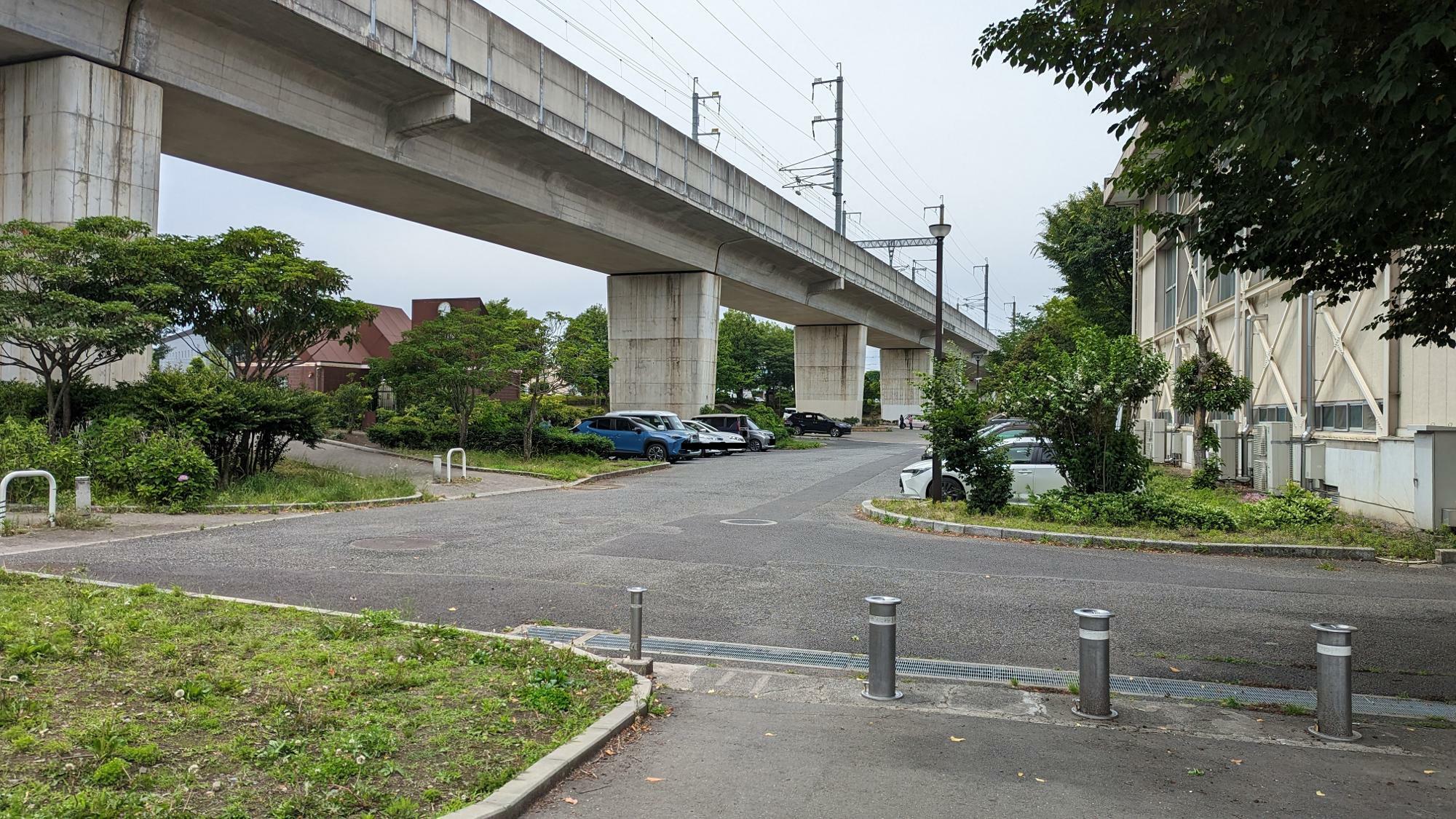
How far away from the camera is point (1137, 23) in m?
6.41

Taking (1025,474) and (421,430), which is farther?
(421,430)

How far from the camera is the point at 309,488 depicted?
672 inches

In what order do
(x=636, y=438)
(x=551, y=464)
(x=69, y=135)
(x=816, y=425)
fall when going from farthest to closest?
1. (x=816, y=425)
2. (x=636, y=438)
3. (x=551, y=464)
4. (x=69, y=135)

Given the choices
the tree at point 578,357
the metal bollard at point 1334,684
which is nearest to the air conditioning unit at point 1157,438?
the tree at point 578,357

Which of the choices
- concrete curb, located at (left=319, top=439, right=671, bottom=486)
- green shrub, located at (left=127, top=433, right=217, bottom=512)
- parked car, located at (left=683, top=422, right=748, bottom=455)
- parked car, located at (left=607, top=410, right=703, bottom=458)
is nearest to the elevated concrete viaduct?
parked car, located at (left=683, top=422, right=748, bottom=455)

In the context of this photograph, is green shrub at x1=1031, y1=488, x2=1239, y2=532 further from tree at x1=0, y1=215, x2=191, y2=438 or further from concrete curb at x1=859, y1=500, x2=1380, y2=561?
tree at x1=0, y1=215, x2=191, y2=438

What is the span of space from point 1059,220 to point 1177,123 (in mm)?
41879

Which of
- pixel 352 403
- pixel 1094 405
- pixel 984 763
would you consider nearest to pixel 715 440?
pixel 352 403

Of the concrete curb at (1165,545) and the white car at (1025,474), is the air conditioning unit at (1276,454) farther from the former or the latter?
the concrete curb at (1165,545)

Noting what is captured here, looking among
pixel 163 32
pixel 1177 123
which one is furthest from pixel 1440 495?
pixel 163 32

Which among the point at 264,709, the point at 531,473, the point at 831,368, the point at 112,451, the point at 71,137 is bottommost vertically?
the point at 264,709

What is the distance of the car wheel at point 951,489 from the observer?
17.7 meters

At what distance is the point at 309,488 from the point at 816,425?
128 feet

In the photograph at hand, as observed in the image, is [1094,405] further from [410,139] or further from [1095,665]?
[410,139]
